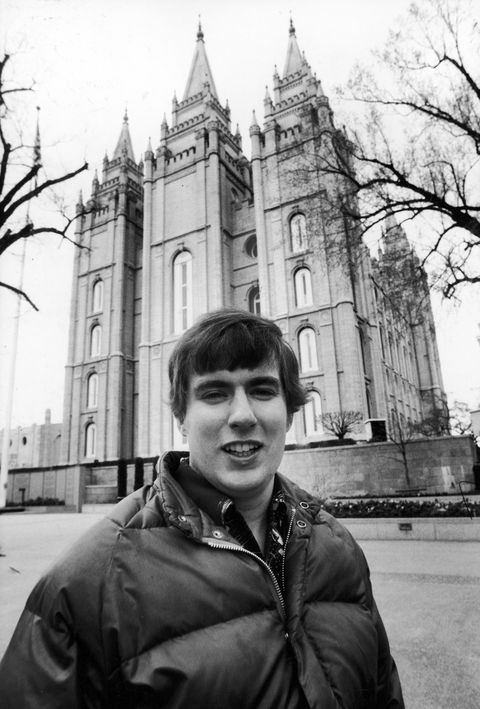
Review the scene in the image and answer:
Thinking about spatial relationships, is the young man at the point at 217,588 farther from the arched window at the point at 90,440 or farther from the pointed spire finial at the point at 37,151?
the arched window at the point at 90,440

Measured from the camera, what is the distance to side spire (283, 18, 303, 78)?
3441cm

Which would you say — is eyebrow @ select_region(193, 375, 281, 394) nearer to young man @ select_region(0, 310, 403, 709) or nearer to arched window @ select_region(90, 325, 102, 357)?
young man @ select_region(0, 310, 403, 709)

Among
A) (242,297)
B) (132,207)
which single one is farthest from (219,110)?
(242,297)

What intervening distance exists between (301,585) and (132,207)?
127 feet

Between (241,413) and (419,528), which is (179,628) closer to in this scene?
(241,413)

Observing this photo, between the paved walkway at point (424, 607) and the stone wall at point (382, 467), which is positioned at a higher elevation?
the stone wall at point (382, 467)

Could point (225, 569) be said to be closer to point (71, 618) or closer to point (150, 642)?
point (150, 642)

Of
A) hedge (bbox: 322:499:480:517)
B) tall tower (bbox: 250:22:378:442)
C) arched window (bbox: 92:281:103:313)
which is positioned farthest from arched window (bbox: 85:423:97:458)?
hedge (bbox: 322:499:480:517)

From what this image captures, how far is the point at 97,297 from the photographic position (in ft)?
115

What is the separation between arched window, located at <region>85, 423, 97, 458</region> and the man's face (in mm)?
31816

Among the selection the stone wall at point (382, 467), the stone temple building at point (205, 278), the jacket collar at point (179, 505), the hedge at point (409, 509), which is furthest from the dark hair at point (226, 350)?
the stone temple building at point (205, 278)

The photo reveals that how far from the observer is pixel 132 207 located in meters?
36.9

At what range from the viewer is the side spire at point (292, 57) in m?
34.4

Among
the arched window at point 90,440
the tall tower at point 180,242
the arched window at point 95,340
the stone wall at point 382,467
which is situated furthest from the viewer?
the arched window at point 95,340
